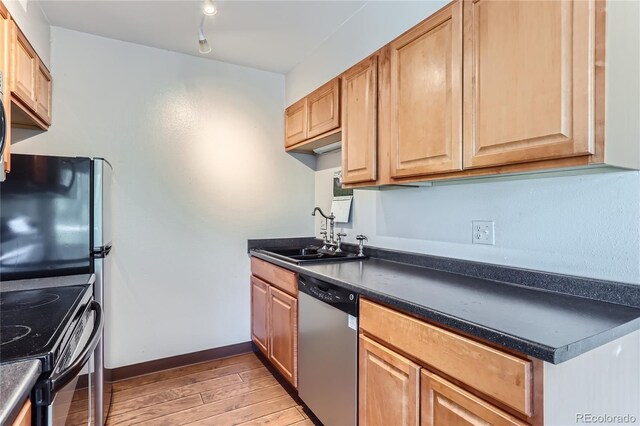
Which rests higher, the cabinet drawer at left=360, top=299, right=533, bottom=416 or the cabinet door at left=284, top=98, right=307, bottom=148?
the cabinet door at left=284, top=98, right=307, bottom=148

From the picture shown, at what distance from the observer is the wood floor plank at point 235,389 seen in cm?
218

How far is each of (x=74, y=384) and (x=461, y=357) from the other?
135cm

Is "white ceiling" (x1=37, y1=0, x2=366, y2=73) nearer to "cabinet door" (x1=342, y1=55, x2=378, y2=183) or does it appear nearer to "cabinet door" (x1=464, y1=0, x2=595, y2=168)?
"cabinet door" (x1=342, y1=55, x2=378, y2=183)

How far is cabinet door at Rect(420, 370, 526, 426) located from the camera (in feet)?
3.04

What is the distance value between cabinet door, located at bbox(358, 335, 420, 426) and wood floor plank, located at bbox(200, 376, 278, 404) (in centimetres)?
108

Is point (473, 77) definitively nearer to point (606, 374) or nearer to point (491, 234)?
point (491, 234)

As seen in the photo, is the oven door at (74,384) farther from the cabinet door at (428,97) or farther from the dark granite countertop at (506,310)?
the cabinet door at (428,97)

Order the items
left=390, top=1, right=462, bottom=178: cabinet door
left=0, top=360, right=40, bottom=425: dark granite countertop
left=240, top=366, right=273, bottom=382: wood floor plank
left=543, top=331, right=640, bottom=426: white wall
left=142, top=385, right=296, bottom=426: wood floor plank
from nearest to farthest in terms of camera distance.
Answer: left=0, top=360, right=40, bottom=425: dark granite countertop, left=543, top=331, right=640, bottom=426: white wall, left=390, top=1, right=462, bottom=178: cabinet door, left=142, top=385, right=296, bottom=426: wood floor plank, left=240, top=366, right=273, bottom=382: wood floor plank

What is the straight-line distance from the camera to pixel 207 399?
7.06 feet

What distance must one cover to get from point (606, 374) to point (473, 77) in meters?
1.08

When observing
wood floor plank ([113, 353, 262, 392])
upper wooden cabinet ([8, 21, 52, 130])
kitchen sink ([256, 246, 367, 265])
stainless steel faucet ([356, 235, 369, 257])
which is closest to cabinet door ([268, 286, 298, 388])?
kitchen sink ([256, 246, 367, 265])

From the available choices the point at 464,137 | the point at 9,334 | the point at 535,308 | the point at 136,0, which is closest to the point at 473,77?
the point at 464,137

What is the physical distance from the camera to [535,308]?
1.12m

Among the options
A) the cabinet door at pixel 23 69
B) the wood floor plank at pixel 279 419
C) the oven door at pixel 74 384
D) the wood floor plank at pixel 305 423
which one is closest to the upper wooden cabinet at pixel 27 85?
the cabinet door at pixel 23 69
